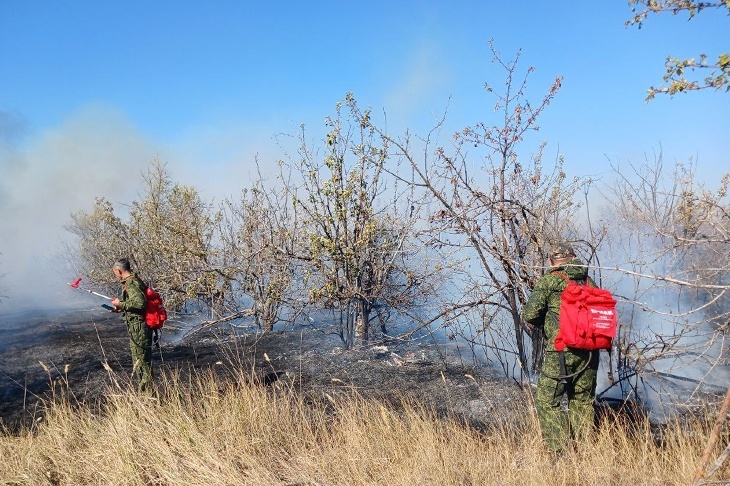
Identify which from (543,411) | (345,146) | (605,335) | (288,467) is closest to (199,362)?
(345,146)

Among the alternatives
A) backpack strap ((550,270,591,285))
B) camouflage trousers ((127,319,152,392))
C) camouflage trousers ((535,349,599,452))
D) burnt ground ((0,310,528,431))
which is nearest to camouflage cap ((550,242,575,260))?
backpack strap ((550,270,591,285))

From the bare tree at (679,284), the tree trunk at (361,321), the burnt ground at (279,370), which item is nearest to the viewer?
the bare tree at (679,284)

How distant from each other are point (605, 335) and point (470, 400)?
253 centimetres

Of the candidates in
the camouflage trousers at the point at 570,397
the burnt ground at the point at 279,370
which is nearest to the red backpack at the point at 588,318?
the camouflage trousers at the point at 570,397

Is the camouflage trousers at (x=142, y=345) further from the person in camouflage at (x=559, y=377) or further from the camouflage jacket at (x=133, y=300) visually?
the person in camouflage at (x=559, y=377)

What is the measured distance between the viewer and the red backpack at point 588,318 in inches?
163

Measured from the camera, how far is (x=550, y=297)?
4.51 meters

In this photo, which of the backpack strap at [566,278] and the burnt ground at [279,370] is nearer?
the backpack strap at [566,278]

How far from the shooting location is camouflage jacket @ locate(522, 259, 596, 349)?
4438mm

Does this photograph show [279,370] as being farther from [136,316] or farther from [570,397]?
[570,397]

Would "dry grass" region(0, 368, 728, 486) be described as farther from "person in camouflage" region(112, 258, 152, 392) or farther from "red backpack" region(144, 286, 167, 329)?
"red backpack" region(144, 286, 167, 329)

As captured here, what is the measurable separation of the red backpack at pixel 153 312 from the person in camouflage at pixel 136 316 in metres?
0.05

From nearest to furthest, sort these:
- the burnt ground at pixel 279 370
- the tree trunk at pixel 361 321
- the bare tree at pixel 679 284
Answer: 1. the bare tree at pixel 679 284
2. the burnt ground at pixel 279 370
3. the tree trunk at pixel 361 321

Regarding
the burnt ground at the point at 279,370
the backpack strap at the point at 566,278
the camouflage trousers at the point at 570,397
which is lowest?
the burnt ground at the point at 279,370
